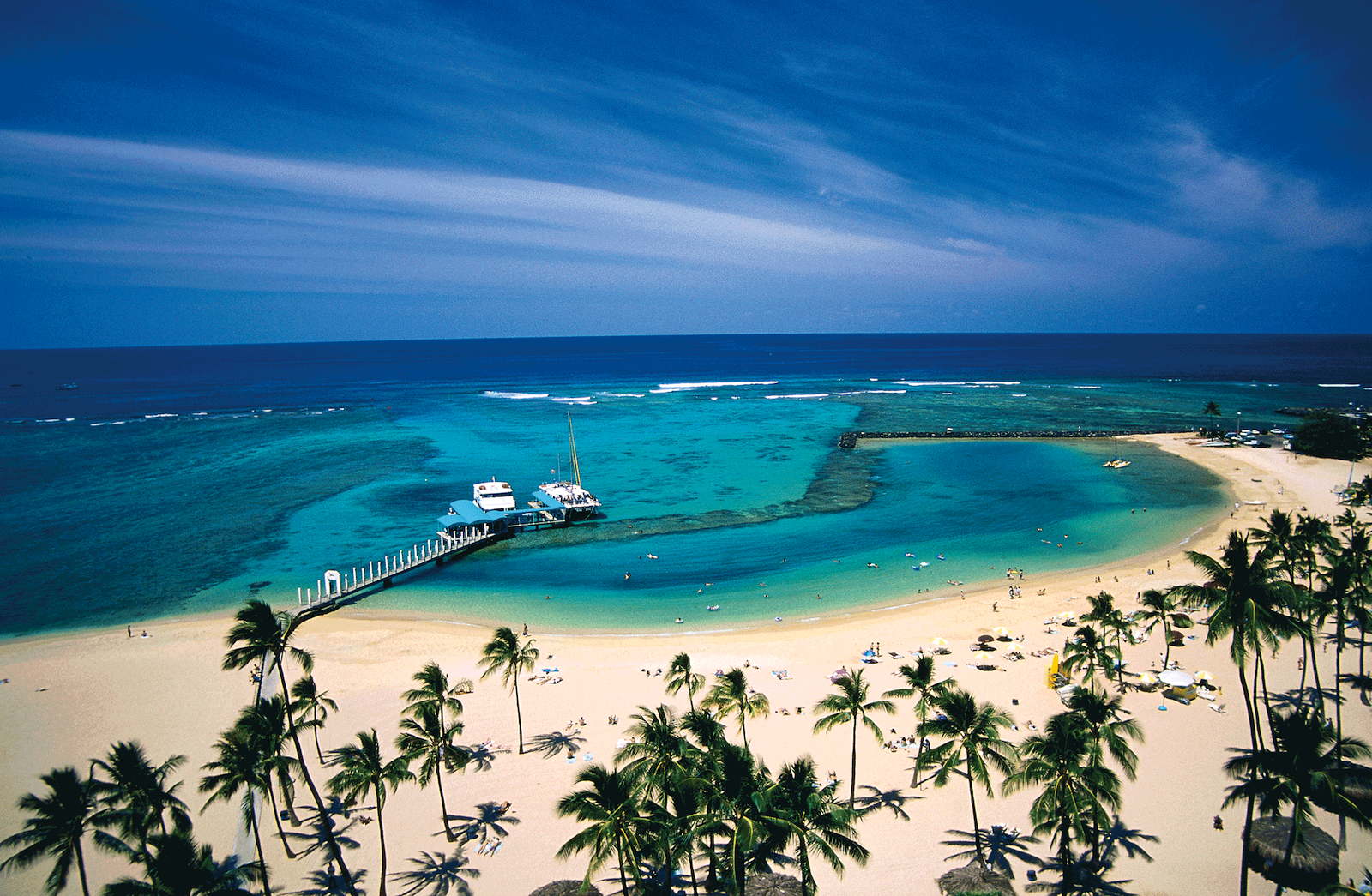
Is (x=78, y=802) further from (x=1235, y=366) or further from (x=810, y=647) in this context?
(x=1235, y=366)

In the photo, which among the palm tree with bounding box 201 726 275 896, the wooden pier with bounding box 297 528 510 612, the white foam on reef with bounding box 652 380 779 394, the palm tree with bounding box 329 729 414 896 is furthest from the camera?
the white foam on reef with bounding box 652 380 779 394

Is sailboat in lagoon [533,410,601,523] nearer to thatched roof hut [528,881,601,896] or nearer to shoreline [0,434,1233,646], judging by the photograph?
shoreline [0,434,1233,646]

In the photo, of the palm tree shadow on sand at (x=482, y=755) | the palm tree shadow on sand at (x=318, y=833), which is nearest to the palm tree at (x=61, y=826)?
the palm tree shadow on sand at (x=318, y=833)

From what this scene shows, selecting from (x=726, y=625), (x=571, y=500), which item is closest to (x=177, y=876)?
(x=726, y=625)

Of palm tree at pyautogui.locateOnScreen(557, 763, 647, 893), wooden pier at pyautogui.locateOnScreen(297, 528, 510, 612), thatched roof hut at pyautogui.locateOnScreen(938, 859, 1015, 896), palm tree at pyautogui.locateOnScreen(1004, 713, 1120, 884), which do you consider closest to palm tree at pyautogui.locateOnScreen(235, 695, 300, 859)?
palm tree at pyautogui.locateOnScreen(557, 763, 647, 893)

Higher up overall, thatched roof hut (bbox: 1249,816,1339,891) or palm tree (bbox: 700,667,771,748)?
palm tree (bbox: 700,667,771,748)

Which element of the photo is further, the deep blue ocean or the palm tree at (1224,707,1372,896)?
the deep blue ocean

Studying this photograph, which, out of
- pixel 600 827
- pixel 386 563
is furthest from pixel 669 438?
pixel 600 827
